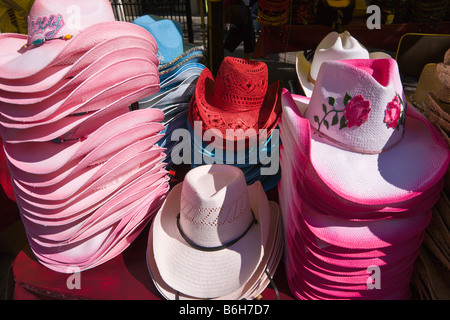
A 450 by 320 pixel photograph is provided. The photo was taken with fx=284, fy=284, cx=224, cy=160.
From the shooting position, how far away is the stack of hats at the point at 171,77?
1838 millimetres

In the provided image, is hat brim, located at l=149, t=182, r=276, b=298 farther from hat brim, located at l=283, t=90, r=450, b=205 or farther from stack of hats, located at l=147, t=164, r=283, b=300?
hat brim, located at l=283, t=90, r=450, b=205

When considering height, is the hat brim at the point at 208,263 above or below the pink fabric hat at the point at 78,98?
below

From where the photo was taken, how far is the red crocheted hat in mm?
1586

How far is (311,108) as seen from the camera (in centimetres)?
112

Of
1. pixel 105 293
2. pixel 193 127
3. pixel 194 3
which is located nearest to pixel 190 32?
pixel 193 127

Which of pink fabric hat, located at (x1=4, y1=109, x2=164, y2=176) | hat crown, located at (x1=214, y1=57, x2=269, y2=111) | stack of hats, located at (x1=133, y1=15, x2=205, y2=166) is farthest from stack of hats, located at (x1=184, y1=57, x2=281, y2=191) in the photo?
pink fabric hat, located at (x1=4, y1=109, x2=164, y2=176)

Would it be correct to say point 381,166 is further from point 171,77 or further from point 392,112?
point 171,77

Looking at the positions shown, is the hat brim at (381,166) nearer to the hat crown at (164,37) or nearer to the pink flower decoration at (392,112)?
the pink flower decoration at (392,112)

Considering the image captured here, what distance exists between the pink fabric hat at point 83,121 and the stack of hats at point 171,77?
587 millimetres

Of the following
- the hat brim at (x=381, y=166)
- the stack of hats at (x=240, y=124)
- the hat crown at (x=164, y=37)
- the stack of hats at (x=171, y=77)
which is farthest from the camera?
the hat crown at (x=164, y=37)

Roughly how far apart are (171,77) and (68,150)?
2.87 ft

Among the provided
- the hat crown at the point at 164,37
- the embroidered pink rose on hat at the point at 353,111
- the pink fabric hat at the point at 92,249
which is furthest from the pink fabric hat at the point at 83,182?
the hat crown at the point at 164,37

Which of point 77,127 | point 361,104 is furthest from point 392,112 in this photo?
point 77,127

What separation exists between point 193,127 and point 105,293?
0.96m
